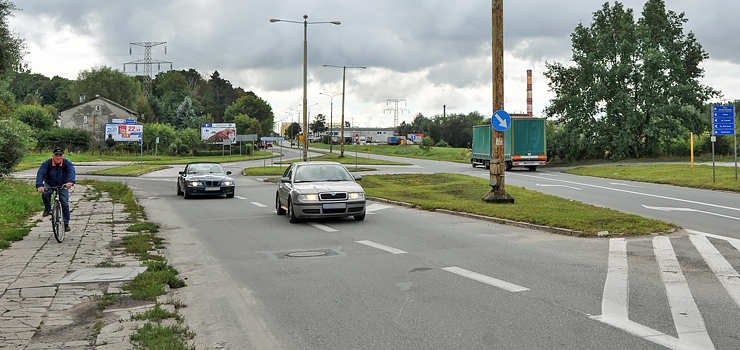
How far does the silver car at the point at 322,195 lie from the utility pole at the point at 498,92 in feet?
14.1

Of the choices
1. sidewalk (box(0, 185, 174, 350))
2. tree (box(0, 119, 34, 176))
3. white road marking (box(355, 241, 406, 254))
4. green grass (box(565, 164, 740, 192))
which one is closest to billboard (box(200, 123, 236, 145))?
green grass (box(565, 164, 740, 192))

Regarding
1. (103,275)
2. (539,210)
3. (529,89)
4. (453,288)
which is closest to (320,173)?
(539,210)

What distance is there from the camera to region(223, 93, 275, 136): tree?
433ft

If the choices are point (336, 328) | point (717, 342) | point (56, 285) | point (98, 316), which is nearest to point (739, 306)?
point (717, 342)

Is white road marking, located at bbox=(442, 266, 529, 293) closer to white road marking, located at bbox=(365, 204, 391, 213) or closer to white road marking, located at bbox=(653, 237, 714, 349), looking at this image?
white road marking, located at bbox=(653, 237, 714, 349)

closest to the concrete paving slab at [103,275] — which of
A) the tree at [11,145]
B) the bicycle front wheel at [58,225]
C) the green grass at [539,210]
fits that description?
the bicycle front wheel at [58,225]

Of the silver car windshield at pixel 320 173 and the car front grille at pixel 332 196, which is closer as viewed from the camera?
the car front grille at pixel 332 196

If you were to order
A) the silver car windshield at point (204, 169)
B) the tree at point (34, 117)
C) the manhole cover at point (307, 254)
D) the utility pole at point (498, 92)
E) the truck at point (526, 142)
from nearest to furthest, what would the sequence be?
the manhole cover at point (307, 254)
the utility pole at point (498, 92)
the silver car windshield at point (204, 169)
the truck at point (526, 142)
the tree at point (34, 117)

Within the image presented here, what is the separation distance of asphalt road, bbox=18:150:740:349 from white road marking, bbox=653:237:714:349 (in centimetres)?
2

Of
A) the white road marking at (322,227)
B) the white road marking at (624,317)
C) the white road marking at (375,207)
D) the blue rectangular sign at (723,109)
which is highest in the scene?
the blue rectangular sign at (723,109)

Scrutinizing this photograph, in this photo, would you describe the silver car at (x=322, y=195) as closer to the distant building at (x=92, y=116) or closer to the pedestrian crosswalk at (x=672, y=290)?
the pedestrian crosswalk at (x=672, y=290)

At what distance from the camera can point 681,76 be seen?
45.5 meters

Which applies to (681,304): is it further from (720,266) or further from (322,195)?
(322,195)

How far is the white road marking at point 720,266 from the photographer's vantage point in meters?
6.53
